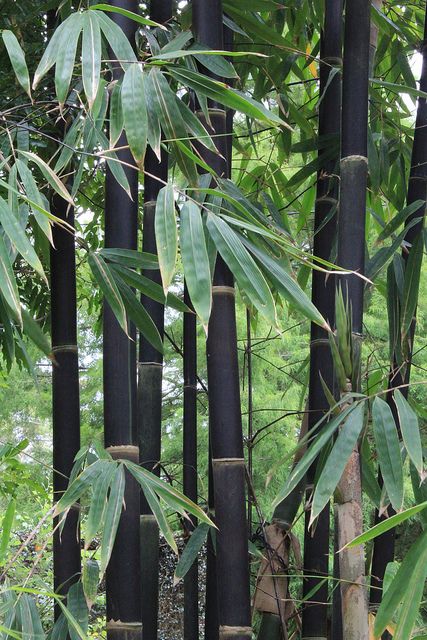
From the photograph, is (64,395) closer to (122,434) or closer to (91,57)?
(122,434)

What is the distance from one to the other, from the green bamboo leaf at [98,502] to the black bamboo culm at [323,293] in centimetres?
48

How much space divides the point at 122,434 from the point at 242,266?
0.41 metres

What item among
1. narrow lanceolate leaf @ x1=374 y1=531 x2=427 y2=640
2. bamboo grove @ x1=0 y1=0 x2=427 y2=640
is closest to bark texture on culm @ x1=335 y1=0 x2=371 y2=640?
bamboo grove @ x1=0 y1=0 x2=427 y2=640

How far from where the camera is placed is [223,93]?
129cm

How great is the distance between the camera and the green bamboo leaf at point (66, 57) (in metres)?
1.22

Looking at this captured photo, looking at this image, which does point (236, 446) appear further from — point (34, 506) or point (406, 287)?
point (34, 506)

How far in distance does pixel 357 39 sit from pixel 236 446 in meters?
0.80

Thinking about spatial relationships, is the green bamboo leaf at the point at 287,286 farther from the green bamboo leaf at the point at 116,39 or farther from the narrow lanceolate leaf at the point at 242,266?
the green bamboo leaf at the point at 116,39

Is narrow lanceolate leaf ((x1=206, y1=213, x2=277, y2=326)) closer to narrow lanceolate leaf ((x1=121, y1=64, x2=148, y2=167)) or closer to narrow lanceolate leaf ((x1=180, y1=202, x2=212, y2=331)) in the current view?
narrow lanceolate leaf ((x1=180, y1=202, x2=212, y2=331))

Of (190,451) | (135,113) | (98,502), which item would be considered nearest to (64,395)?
(190,451)

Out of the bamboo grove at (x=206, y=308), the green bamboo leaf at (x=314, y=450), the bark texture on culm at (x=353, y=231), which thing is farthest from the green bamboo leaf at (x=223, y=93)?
the green bamboo leaf at (x=314, y=450)

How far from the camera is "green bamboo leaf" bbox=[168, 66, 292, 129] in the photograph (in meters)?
1.27

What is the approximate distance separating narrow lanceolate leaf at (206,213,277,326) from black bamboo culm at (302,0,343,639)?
0.49m

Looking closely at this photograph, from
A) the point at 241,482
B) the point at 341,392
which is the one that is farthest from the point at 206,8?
the point at 241,482
